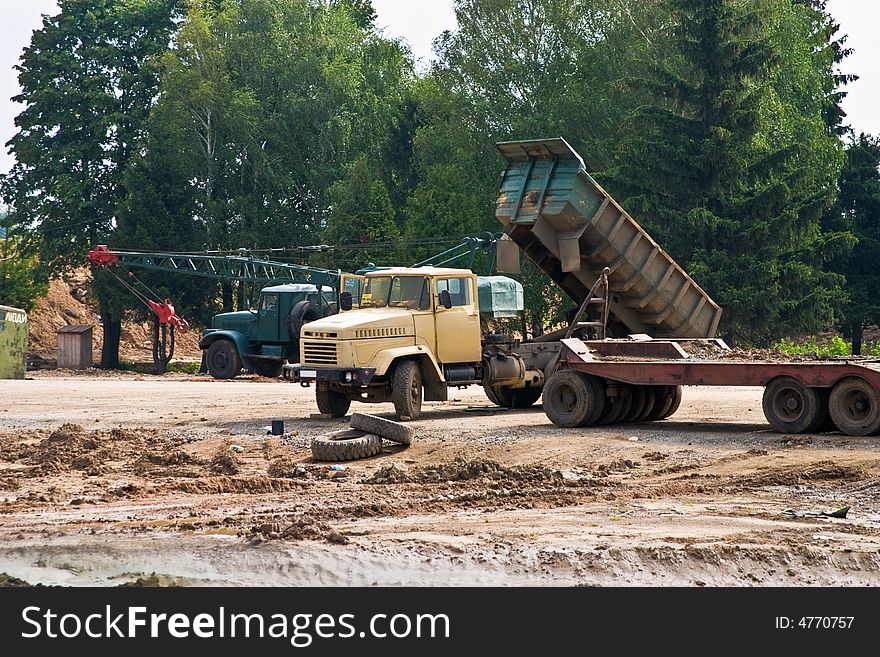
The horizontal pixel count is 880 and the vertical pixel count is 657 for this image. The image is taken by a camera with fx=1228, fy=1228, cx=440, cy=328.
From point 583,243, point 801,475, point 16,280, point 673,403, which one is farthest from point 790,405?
point 16,280

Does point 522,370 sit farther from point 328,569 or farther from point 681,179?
point 681,179

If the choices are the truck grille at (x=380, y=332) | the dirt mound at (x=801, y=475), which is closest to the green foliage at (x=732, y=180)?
the truck grille at (x=380, y=332)

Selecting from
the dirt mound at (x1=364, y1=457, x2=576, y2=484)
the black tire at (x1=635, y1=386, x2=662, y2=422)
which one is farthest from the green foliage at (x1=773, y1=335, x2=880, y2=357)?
the dirt mound at (x1=364, y1=457, x2=576, y2=484)

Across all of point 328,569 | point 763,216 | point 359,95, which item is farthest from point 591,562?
point 359,95

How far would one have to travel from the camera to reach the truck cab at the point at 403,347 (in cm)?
1820

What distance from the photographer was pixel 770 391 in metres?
15.9

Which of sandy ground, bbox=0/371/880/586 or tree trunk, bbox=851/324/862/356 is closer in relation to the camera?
sandy ground, bbox=0/371/880/586

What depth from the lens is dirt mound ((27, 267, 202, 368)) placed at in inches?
2196

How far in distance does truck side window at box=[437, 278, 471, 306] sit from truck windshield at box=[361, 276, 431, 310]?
0.34m

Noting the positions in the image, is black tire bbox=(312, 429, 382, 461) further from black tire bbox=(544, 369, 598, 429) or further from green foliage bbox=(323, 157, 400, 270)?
green foliage bbox=(323, 157, 400, 270)

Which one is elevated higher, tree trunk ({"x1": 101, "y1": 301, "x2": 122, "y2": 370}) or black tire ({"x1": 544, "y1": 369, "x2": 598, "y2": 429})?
tree trunk ({"x1": 101, "y1": 301, "x2": 122, "y2": 370})

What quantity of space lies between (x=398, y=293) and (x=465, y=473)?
Result: 6.39 metres

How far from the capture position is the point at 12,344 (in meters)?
37.0

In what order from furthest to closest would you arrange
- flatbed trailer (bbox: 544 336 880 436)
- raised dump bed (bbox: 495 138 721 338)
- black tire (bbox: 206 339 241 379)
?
black tire (bbox: 206 339 241 379) < raised dump bed (bbox: 495 138 721 338) < flatbed trailer (bbox: 544 336 880 436)
